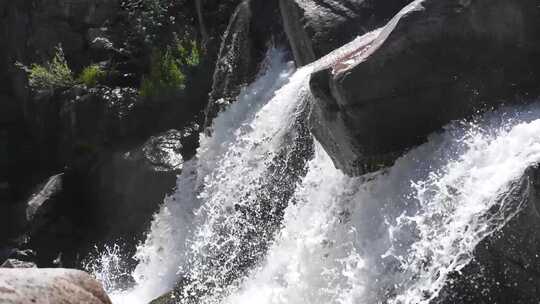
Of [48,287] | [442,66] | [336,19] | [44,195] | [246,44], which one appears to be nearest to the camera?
[48,287]

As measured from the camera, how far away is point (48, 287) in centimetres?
470

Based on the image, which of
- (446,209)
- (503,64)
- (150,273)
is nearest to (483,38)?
(503,64)

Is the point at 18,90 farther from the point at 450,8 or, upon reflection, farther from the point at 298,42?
the point at 450,8

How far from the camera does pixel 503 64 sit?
7.70 metres

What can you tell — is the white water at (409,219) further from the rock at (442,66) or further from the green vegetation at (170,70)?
the green vegetation at (170,70)

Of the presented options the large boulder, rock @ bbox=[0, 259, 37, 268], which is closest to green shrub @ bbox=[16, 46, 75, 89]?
the large boulder

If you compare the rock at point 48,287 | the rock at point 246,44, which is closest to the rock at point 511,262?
the rock at point 48,287

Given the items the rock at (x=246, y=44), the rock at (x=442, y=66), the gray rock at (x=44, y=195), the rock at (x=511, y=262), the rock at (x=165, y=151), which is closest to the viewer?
the rock at (x=511, y=262)

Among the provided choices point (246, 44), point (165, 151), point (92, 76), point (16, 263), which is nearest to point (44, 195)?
point (16, 263)

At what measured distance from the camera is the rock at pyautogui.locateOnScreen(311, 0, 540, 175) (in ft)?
25.1

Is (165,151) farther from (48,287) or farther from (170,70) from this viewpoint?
(48,287)

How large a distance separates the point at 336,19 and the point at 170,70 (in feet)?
17.2

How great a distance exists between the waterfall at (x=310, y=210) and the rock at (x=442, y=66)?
0.86 ft

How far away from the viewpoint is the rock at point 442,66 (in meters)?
7.66
